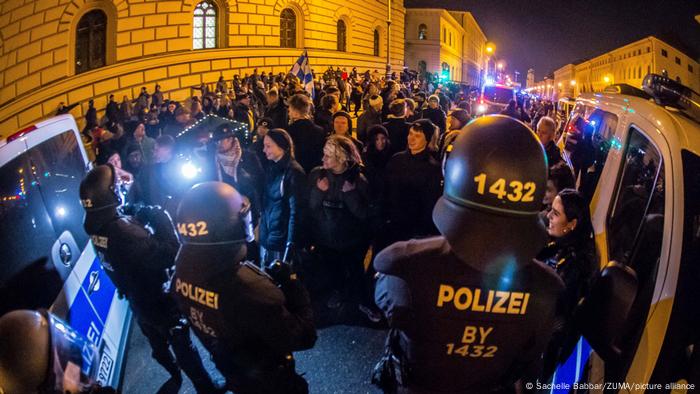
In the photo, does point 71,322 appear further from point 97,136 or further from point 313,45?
point 313,45

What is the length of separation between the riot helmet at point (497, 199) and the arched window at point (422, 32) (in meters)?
63.9

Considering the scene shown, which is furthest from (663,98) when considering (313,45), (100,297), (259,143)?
(313,45)

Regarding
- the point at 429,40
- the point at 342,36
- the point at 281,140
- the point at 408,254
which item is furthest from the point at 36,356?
the point at 429,40

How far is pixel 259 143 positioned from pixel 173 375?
311cm

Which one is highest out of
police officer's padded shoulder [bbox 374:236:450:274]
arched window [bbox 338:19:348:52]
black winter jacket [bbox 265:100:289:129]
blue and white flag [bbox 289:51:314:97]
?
arched window [bbox 338:19:348:52]

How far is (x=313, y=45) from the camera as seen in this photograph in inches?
1075

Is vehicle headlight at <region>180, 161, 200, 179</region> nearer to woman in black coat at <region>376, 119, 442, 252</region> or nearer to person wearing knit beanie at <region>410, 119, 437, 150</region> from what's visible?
woman in black coat at <region>376, 119, 442, 252</region>

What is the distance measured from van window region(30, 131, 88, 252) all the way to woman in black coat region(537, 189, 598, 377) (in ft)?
8.83

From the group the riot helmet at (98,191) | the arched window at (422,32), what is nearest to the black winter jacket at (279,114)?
the riot helmet at (98,191)

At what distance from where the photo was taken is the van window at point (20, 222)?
79.5 inches

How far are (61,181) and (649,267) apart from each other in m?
3.26

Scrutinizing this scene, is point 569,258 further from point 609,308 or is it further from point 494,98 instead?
point 494,98

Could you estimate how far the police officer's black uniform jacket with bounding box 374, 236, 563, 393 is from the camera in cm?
156

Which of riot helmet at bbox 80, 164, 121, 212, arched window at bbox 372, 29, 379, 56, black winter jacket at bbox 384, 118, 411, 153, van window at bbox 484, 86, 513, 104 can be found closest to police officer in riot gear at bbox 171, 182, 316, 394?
riot helmet at bbox 80, 164, 121, 212
